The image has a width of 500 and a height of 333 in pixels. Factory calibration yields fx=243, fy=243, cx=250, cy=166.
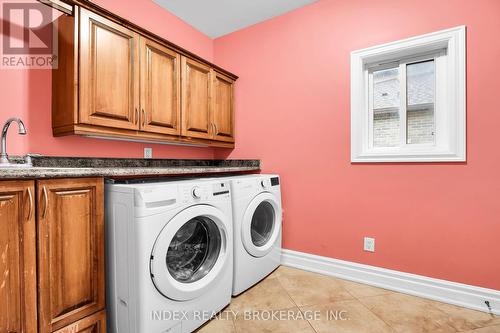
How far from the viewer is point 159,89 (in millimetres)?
1979

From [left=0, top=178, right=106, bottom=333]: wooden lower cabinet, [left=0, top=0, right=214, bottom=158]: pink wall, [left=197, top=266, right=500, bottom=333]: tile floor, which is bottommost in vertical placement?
[left=197, top=266, right=500, bottom=333]: tile floor

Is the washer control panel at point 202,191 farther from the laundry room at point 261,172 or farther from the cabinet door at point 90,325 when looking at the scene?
the cabinet door at point 90,325

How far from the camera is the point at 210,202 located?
1508mm

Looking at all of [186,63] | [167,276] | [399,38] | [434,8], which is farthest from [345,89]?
[167,276]

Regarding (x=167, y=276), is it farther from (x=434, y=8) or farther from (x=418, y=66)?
(x=434, y=8)

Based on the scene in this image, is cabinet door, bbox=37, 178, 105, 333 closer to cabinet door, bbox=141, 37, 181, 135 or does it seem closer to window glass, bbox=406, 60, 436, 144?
cabinet door, bbox=141, 37, 181, 135

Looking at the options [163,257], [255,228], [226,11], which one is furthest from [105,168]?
[226,11]

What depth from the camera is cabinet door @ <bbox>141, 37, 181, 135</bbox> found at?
1863 mm

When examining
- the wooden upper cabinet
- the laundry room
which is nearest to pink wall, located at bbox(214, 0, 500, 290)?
the laundry room

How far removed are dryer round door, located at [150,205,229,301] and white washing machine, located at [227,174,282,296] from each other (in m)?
0.21

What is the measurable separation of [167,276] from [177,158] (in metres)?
1.50

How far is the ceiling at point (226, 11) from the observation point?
2303 mm

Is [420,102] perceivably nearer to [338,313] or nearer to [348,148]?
[348,148]

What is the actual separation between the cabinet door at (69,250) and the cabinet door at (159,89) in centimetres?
81
